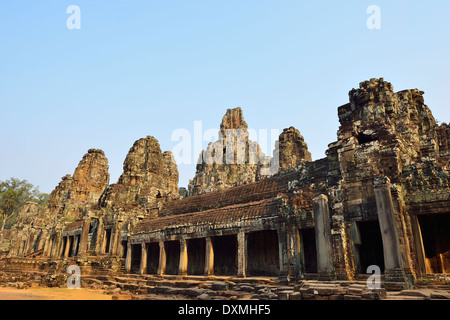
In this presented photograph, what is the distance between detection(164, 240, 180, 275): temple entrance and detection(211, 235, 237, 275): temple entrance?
13.3 ft

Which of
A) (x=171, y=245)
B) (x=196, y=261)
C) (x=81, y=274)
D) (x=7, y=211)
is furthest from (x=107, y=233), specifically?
(x=7, y=211)

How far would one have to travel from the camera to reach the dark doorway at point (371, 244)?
536 inches

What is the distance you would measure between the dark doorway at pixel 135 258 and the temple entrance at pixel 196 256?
4.91 meters

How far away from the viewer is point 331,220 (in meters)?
12.8

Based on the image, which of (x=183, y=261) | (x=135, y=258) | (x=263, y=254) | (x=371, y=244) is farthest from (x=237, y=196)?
(x=135, y=258)

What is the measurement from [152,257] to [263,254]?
10831 mm

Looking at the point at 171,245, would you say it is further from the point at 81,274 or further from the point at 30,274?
the point at 30,274

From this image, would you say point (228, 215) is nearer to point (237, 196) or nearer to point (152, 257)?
point (237, 196)

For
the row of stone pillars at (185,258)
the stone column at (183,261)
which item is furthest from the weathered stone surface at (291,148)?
the stone column at (183,261)

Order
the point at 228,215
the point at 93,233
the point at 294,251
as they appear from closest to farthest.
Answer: the point at 294,251 < the point at 228,215 < the point at 93,233

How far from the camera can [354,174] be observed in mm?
12984

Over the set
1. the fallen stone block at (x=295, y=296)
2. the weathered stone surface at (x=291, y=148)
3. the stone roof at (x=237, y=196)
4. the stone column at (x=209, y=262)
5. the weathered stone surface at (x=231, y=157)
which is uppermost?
the weathered stone surface at (x=231, y=157)

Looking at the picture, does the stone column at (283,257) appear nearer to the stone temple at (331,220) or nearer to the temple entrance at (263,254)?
the stone temple at (331,220)
